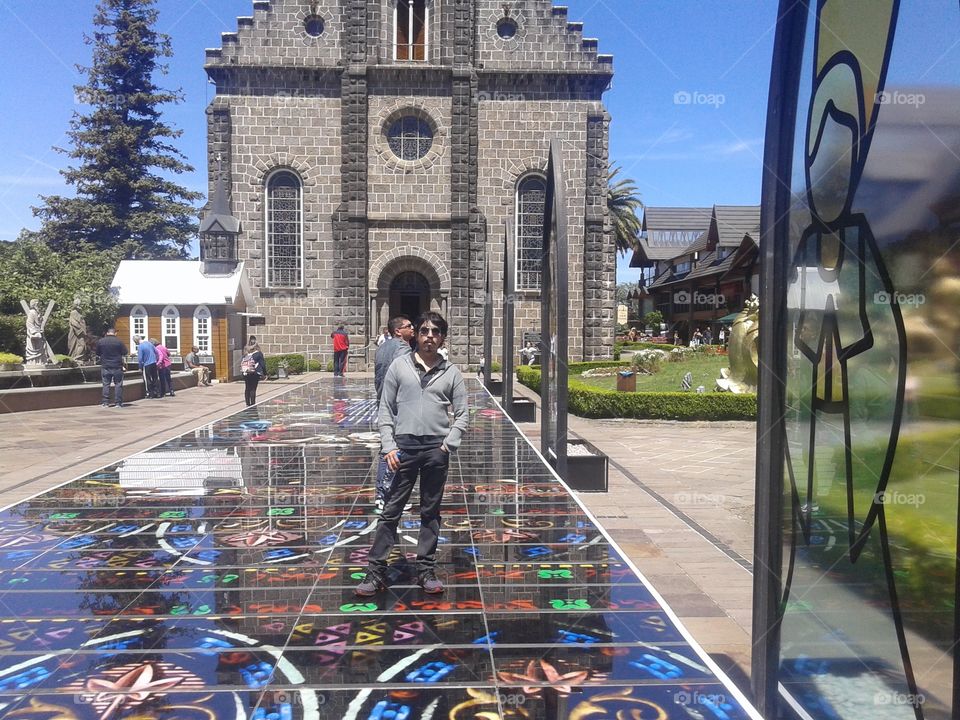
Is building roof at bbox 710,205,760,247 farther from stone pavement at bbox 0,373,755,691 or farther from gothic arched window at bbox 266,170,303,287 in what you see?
stone pavement at bbox 0,373,755,691

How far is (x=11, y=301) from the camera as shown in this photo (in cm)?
2930

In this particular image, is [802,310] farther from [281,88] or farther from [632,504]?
[281,88]

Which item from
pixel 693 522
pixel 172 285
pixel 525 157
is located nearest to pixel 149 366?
pixel 172 285

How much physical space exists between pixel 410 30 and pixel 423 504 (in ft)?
87.7

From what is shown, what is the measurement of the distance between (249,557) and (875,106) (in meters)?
4.88

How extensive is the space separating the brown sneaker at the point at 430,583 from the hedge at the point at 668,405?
10.2 metres

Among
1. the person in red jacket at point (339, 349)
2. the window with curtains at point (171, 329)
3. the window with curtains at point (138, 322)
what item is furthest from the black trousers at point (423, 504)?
the window with curtains at point (138, 322)

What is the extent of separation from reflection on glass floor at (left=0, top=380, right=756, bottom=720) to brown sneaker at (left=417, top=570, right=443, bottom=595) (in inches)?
2.0

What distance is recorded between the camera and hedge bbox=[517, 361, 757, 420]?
14.3 meters

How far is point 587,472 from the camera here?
824cm

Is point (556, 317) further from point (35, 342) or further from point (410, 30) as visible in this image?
point (410, 30)

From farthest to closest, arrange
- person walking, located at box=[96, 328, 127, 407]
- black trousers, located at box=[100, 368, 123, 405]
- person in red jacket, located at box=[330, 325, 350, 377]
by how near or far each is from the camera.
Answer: person in red jacket, located at box=[330, 325, 350, 377] → black trousers, located at box=[100, 368, 123, 405] → person walking, located at box=[96, 328, 127, 407]

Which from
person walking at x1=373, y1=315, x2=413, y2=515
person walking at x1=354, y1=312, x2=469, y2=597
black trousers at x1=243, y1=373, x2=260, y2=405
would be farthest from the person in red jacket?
person walking at x1=354, y1=312, x2=469, y2=597

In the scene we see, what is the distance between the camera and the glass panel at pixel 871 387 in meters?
2.24
